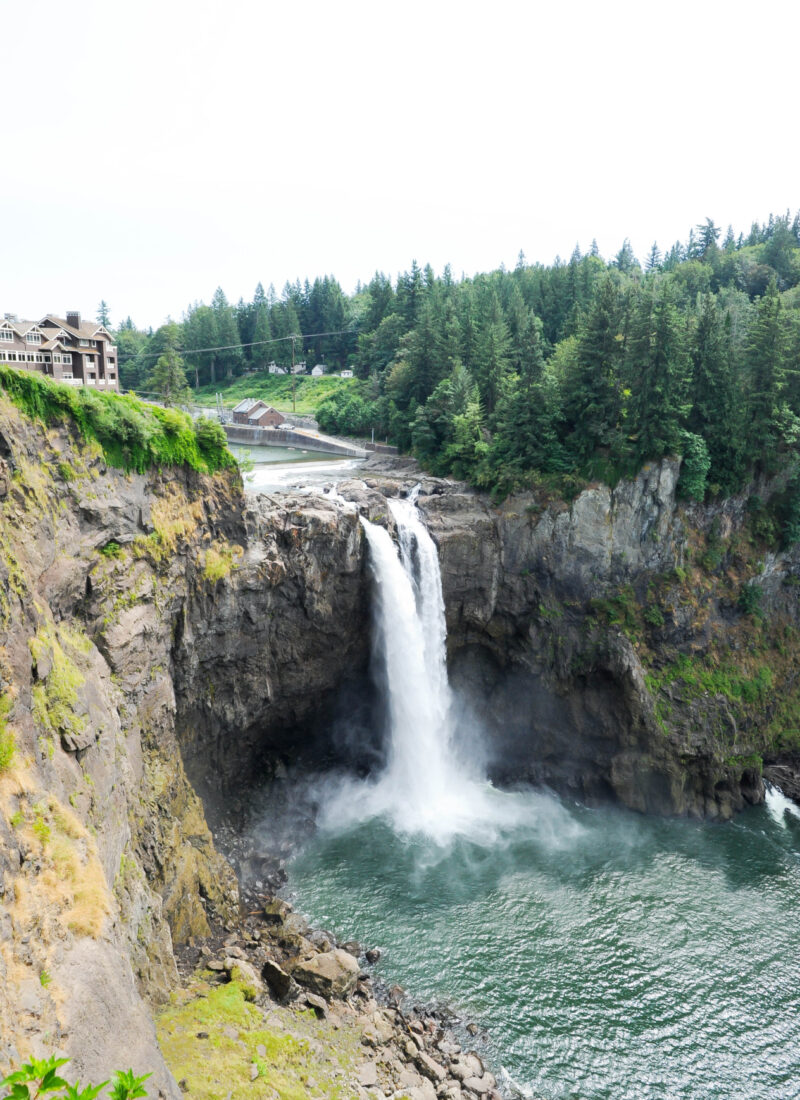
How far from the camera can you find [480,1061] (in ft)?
74.9

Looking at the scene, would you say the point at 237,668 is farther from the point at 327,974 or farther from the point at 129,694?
the point at 327,974

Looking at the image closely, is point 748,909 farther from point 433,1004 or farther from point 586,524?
point 586,524

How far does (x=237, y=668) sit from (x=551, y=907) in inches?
653

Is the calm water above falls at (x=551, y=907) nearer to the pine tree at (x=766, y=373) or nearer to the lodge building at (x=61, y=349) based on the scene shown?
the lodge building at (x=61, y=349)

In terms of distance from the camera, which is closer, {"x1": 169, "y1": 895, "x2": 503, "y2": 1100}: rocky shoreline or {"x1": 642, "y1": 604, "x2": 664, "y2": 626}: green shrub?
{"x1": 169, "y1": 895, "x2": 503, "y2": 1100}: rocky shoreline

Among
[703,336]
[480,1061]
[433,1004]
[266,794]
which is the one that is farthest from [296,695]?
[703,336]

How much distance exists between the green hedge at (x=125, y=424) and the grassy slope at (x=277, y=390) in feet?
180

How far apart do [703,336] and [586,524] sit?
12626 millimetres

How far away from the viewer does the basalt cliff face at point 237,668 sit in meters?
15.4

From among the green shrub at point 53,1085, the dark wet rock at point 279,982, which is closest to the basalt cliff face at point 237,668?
the dark wet rock at point 279,982

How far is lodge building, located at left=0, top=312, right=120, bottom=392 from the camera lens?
3077 centimetres

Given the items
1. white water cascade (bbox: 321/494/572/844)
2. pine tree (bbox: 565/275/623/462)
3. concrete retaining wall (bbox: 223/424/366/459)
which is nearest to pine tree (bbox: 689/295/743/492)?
pine tree (bbox: 565/275/623/462)

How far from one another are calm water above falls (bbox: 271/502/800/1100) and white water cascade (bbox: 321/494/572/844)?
9 cm

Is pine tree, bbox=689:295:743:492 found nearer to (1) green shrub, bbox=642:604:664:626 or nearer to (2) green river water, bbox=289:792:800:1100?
(1) green shrub, bbox=642:604:664:626
